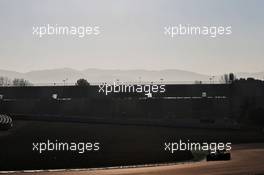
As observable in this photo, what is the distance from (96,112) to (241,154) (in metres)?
79.5

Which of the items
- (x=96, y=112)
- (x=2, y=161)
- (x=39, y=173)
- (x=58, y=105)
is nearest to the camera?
(x=39, y=173)

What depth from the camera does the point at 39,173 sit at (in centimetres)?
4700

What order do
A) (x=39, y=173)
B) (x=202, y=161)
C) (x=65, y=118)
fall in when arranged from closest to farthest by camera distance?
(x=39, y=173), (x=202, y=161), (x=65, y=118)

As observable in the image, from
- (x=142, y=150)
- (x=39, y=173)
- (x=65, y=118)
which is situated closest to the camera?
(x=39, y=173)

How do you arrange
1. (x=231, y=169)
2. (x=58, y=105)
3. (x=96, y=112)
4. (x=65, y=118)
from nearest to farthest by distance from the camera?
1. (x=231, y=169)
2. (x=65, y=118)
3. (x=96, y=112)
4. (x=58, y=105)

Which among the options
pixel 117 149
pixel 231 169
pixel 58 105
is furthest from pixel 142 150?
pixel 58 105

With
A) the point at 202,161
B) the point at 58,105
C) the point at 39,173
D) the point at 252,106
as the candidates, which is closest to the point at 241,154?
the point at 202,161

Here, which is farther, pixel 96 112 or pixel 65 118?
pixel 96 112

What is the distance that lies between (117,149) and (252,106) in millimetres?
73737

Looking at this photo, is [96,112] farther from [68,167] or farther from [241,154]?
[68,167]

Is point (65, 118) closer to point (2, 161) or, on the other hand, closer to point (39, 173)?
point (2, 161)

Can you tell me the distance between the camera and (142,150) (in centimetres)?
6881

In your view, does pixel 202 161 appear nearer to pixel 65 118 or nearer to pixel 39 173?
pixel 39 173

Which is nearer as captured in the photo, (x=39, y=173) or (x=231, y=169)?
(x=39, y=173)
